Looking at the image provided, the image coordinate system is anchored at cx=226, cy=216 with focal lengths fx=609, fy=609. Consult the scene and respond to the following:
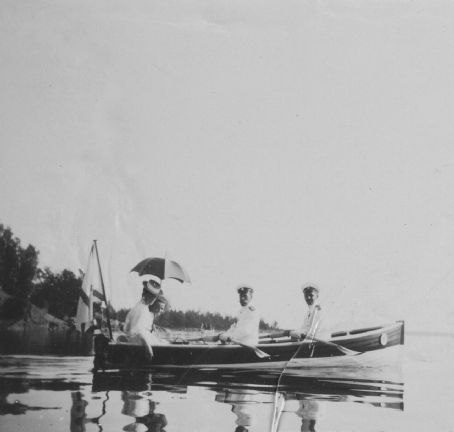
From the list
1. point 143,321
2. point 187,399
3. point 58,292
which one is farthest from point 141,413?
point 58,292

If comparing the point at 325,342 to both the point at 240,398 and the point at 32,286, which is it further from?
the point at 32,286

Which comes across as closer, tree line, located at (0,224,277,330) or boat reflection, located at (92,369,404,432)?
boat reflection, located at (92,369,404,432)

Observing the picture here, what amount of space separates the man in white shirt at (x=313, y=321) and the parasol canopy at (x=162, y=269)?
42cm

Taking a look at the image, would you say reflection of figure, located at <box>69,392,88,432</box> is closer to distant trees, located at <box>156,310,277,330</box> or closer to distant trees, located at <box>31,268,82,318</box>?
distant trees, located at <box>31,268,82,318</box>

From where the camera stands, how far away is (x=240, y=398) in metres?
2.12

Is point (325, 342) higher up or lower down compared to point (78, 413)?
higher up

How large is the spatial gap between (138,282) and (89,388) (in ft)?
1.37

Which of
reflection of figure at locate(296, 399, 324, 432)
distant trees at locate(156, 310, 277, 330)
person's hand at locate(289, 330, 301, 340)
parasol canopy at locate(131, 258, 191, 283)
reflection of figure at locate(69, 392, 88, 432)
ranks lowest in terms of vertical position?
reflection of figure at locate(69, 392, 88, 432)

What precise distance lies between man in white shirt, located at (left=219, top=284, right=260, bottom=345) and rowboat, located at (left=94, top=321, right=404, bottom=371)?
0.03 m

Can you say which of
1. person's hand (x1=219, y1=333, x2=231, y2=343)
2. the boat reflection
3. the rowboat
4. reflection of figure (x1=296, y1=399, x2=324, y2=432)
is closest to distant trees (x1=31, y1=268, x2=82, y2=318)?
the rowboat

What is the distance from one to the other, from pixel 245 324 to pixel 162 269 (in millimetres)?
350

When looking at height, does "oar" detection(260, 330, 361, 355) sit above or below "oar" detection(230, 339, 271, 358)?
above

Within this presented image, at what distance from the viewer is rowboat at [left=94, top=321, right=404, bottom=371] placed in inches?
81.0

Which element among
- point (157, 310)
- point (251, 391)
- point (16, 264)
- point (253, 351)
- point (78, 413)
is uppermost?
point (16, 264)
